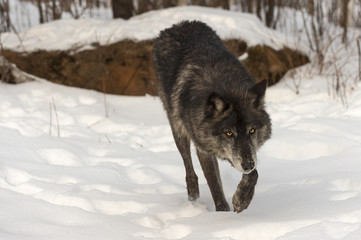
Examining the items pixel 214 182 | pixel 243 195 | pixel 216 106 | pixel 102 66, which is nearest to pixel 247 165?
pixel 243 195

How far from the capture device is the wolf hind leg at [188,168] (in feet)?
14.8

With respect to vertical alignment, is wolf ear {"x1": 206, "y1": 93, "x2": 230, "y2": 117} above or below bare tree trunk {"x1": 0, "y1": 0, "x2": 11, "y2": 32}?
above

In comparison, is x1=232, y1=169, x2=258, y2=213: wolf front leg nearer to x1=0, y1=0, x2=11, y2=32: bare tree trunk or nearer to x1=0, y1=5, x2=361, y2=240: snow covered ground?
x1=0, y1=5, x2=361, y2=240: snow covered ground

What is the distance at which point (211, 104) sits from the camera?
11.9 feet

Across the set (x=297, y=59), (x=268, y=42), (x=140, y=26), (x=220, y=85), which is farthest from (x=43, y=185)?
(x=297, y=59)

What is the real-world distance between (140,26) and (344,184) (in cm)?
564

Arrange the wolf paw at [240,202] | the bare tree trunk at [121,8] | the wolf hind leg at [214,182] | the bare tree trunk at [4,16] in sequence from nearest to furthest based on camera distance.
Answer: the wolf paw at [240,202] → the wolf hind leg at [214,182] → the bare tree trunk at [4,16] → the bare tree trunk at [121,8]

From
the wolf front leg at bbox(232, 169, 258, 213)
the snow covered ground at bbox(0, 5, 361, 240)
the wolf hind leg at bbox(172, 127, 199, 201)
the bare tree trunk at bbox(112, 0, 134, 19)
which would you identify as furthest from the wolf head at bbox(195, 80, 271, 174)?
the bare tree trunk at bbox(112, 0, 134, 19)

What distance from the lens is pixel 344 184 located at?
13.3 ft

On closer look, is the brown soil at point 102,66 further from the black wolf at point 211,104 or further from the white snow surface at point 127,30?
the black wolf at point 211,104

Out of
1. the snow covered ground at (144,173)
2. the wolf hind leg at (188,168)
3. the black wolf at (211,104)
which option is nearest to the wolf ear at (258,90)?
the black wolf at (211,104)

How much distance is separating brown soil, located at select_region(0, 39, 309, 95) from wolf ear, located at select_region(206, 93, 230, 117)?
4603mm

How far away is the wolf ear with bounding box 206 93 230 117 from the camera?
11.7 feet

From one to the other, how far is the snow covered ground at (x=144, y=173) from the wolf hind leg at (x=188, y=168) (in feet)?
0.31
